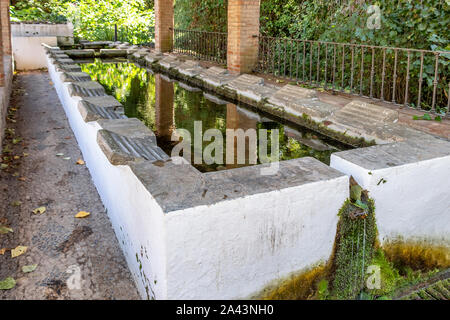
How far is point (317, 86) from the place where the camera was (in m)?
7.17

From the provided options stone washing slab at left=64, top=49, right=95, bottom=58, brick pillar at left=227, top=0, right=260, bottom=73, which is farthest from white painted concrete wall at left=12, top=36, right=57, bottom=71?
brick pillar at left=227, top=0, right=260, bottom=73

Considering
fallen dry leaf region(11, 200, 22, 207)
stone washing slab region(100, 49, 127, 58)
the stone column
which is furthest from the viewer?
stone washing slab region(100, 49, 127, 58)

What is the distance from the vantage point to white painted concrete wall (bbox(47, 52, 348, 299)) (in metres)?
2.03

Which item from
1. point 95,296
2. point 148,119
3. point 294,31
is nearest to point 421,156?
point 95,296

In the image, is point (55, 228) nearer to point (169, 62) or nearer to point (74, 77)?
point (74, 77)

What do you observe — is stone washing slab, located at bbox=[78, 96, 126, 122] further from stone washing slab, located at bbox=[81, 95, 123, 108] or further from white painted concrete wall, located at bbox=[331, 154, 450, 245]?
white painted concrete wall, located at bbox=[331, 154, 450, 245]

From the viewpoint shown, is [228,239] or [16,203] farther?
[16,203]

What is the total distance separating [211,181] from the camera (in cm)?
234

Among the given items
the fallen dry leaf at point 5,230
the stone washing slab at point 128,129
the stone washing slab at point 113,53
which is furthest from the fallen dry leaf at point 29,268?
the stone washing slab at point 113,53

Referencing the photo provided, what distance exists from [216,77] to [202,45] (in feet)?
14.7

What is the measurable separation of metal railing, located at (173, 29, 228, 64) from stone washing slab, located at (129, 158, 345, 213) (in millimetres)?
8566

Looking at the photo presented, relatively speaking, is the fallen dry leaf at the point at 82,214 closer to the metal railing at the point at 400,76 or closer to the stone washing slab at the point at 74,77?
the stone washing slab at the point at 74,77

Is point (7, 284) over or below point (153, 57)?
below

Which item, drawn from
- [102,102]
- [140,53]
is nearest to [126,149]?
[102,102]
